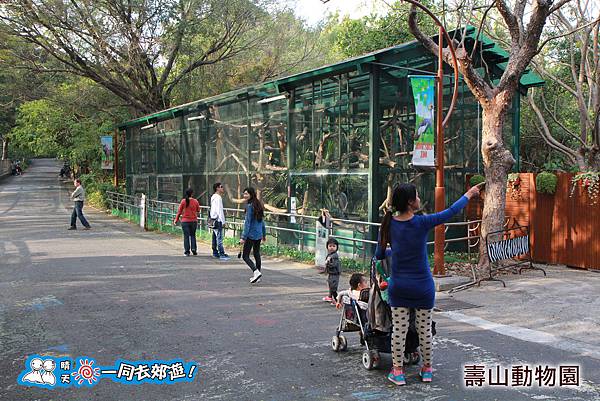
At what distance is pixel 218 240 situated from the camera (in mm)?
14039

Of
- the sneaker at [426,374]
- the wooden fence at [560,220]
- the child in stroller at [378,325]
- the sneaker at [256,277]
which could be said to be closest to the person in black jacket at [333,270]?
the sneaker at [256,277]

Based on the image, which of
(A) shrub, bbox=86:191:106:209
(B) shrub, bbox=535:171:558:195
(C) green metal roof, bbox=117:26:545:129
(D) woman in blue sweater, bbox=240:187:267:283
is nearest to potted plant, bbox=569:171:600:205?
(B) shrub, bbox=535:171:558:195

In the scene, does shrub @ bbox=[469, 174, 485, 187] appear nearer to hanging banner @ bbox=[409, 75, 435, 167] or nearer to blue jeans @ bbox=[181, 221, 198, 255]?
hanging banner @ bbox=[409, 75, 435, 167]

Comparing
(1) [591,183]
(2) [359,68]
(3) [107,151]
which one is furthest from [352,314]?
(3) [107,151]

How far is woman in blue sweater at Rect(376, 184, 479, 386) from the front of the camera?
505 centimetres

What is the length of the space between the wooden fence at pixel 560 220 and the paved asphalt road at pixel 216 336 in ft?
17.1

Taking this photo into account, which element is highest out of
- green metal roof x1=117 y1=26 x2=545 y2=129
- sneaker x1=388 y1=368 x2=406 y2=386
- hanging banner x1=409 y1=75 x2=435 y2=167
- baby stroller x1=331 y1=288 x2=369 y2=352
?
green metal roof x1=117 y1=26 x2=545 y2=129

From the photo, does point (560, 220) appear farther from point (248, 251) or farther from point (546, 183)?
point (248, 251)

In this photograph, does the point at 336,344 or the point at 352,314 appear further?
the point at 336,344

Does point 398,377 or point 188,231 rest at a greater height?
point 188,231

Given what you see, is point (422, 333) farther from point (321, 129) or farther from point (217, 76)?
point (217, 76)

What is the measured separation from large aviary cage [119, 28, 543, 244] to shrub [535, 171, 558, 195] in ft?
7.86

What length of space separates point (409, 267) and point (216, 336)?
2.93 metres

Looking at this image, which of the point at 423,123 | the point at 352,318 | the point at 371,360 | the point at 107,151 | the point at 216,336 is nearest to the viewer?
the point at 371,360
